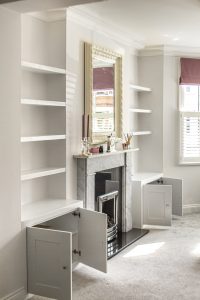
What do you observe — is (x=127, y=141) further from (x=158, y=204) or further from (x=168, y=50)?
(x=168, y=50)

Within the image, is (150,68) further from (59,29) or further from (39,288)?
(39,288)

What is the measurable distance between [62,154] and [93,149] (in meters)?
0.49

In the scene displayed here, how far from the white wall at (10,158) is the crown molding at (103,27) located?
108cm

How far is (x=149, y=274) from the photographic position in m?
3.88

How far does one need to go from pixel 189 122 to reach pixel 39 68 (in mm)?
3344

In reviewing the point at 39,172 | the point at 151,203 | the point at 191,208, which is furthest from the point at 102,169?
the point at 191,208

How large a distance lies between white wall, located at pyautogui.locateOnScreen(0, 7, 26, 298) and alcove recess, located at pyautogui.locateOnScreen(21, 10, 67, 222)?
21.5 inches

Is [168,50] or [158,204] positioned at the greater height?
[168,50]

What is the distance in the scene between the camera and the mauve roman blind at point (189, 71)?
629 centimetres

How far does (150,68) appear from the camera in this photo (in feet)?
20.4

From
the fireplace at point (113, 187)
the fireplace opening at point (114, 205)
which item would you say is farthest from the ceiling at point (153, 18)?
the fireplace opening at point (114, 205)

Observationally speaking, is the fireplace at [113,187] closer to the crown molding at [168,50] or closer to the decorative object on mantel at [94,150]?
the decorative object on mantel at [94,150]

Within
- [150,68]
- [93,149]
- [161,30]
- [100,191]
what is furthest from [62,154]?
[150,68]

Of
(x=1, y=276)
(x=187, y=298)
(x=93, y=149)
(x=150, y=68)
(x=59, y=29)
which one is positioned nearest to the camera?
(x=1, y=276)
